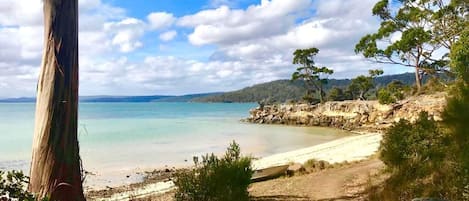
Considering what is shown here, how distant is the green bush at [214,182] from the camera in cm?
720

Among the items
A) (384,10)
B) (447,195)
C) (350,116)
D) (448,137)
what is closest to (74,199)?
(447,195)

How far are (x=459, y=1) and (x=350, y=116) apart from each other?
92.0 feet

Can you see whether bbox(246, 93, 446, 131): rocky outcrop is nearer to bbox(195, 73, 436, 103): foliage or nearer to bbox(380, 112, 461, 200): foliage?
bbox(380, 112, 461, 200): foliage

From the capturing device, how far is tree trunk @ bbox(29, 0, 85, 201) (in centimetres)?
498

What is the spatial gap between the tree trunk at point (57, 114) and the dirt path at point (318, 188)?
535cm

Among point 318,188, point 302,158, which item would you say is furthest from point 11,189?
point 302,158

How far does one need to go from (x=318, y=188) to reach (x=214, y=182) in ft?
12.7

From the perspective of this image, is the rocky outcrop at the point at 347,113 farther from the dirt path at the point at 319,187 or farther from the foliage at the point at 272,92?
the foliage at the point at 272,92

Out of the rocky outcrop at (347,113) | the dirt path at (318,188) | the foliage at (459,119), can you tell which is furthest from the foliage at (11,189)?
the rocky outcrop at (347,113)

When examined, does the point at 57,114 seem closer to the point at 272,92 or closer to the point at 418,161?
the point at 418,161

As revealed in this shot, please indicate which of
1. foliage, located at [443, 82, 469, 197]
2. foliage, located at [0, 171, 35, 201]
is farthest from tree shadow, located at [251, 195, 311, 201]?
foliage, located at [0, 171, 35, 201]

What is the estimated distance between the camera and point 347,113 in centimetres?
4591

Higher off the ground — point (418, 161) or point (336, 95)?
point (336, 95)

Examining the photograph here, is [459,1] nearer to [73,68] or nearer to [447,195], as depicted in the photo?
[447,195]
